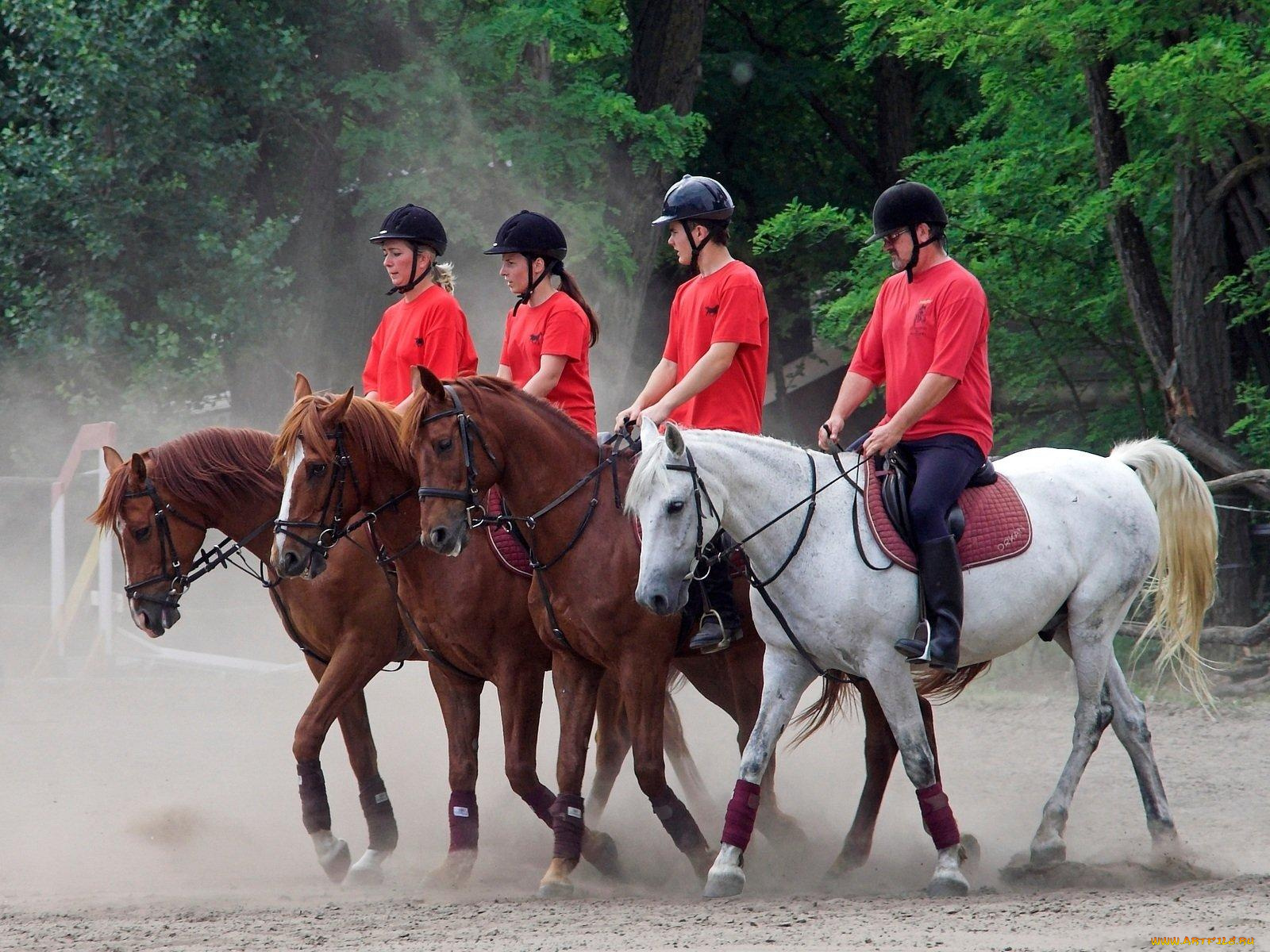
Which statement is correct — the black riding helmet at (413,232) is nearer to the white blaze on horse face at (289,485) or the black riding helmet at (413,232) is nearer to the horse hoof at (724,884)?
the white blaze on horse face at (289,485)

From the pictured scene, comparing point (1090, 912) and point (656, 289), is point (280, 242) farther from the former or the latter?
point (1090, 912)

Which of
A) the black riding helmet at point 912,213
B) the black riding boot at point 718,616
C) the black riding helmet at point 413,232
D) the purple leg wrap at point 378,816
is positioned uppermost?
the black riding helmet at point 413,232

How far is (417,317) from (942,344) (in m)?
2.61

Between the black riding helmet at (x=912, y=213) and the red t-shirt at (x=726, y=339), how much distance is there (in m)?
0.65

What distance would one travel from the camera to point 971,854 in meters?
5.99

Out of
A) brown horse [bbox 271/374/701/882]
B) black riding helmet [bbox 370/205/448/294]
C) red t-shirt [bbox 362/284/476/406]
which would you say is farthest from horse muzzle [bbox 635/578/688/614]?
black riding helmet [bbox 370/205/448/294]

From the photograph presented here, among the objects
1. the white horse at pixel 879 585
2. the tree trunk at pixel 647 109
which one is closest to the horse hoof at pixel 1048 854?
the white horse at pixel 879 585

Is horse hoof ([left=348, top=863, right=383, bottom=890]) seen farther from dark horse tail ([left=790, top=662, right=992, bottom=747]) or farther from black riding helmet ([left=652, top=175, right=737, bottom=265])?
black riding helmet ([left=652, top=175, right=737, bottom=265])

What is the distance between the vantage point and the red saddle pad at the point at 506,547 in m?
5.93

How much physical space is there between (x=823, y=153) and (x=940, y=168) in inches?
212

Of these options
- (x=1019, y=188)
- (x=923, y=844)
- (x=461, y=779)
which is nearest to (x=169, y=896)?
(x=461, y=779)

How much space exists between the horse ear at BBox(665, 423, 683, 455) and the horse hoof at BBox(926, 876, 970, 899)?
192cm

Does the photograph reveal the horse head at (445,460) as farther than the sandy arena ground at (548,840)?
Yes

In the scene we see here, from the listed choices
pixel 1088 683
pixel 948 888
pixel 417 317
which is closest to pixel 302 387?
pixel 417 317
